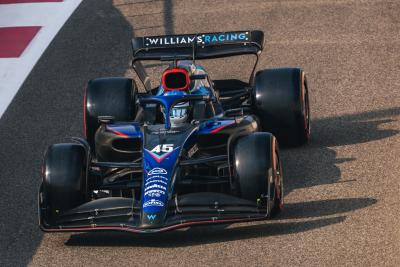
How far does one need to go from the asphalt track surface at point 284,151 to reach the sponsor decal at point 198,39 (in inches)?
54.4

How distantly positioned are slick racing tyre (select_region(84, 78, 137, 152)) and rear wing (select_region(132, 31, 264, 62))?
46 cm

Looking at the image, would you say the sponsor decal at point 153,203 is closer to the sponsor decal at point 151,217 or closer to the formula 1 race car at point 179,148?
the formula 1 race car at point 179,148

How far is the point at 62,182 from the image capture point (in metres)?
10.9

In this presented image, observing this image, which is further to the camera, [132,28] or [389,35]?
[132,28]

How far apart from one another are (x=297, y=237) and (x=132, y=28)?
29.7 feet

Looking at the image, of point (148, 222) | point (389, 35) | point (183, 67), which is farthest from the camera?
point (389, 35)

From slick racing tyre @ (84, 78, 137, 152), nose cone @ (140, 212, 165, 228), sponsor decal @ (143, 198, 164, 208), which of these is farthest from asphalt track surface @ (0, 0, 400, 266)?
slick racing tyre @ (84, 78, 137, 152)

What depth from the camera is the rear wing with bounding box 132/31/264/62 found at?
13.3 meters

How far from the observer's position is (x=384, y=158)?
12625 millimetres

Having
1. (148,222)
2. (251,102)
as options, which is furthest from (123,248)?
(251,102)

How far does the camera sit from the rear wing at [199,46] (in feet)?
43.7

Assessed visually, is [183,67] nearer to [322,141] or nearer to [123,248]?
[322,141]

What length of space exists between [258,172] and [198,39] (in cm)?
313

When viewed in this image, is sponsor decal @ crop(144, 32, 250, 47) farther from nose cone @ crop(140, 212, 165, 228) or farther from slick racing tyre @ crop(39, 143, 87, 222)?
nose cone @ crop(140, 212, 165, 228)
